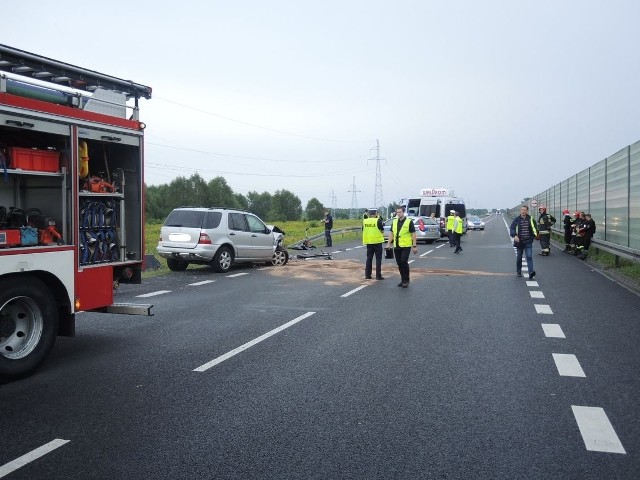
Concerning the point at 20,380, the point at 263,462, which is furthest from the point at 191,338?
the point at 263,462

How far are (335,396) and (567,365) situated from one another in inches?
106

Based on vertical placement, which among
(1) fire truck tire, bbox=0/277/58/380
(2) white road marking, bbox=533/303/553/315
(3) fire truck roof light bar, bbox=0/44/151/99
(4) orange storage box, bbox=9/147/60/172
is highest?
(3) fire truck roof light bar, bbox=0/44/151/99

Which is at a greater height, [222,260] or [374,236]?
[374,236]

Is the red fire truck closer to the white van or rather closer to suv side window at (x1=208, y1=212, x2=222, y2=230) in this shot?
suv side window at (x1=208, y1=212, x2=222, y2=230)

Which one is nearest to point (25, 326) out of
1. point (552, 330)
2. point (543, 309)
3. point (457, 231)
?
point (552, 330)

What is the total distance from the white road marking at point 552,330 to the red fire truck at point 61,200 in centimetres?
524

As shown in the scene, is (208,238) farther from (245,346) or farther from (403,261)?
(245,346)

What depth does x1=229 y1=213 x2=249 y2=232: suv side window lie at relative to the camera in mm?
16906

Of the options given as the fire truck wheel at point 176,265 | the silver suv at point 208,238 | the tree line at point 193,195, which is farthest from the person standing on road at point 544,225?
the tree line at point 193,195

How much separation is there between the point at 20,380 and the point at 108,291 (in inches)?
58.5

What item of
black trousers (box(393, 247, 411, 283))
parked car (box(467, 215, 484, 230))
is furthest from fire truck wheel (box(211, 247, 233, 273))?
parked car (box(467, 215, 484, 230))

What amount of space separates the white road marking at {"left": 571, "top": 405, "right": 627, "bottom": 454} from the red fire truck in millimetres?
4841

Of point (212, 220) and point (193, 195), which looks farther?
point (193, 195)

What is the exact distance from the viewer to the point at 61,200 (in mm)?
6316
